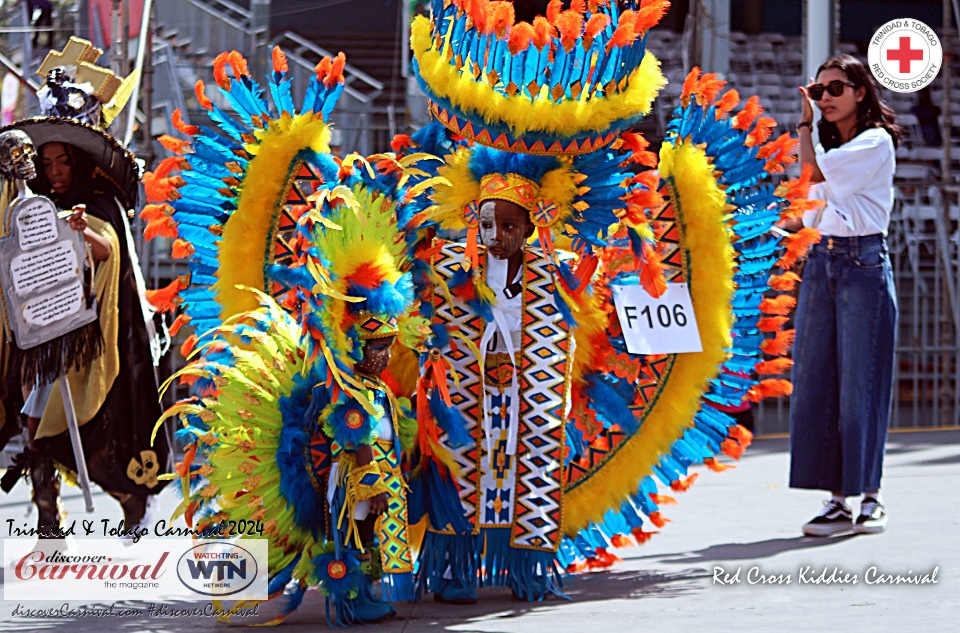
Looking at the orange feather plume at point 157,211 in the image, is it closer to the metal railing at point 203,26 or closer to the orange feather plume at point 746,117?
the orange feather plume at point 746,117

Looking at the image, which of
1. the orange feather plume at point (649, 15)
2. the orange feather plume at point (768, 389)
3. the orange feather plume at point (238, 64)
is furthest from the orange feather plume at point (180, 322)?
the orange feather plume at point (768, 389)

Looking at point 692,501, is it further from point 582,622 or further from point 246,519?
point 246,519

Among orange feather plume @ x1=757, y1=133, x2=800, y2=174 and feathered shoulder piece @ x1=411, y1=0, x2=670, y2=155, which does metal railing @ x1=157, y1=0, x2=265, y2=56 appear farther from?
feathered shoulder piece @ x1=411, y1=0, x2=670, y2=155

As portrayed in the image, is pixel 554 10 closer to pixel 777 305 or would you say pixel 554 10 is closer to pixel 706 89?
pixel 706 89

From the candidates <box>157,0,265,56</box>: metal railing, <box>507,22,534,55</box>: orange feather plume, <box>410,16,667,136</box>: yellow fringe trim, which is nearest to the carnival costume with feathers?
<box>410,16,667,136</box>: yellow fringe trim

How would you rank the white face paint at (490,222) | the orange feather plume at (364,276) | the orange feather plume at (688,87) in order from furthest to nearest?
the orange feather plume at (688,87) < the white face paint at (490,222) < the orange feather plume at (364,276)

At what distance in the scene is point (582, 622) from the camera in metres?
4.53

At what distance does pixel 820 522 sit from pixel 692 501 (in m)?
1.26

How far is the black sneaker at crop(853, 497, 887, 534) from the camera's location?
19.9ft

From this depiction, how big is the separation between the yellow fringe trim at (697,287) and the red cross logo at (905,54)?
5.00 meters

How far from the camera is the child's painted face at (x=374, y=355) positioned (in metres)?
4.50

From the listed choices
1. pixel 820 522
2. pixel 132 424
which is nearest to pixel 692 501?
pixel 820 522

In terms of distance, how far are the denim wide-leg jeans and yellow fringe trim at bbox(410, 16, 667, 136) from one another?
5.23 feet

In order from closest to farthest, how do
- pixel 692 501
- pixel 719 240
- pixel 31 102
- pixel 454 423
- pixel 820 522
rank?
pixel 454 423 < pixel 719 240 < pixel 820 522 < pixel 692 501 < pixel 31 102
